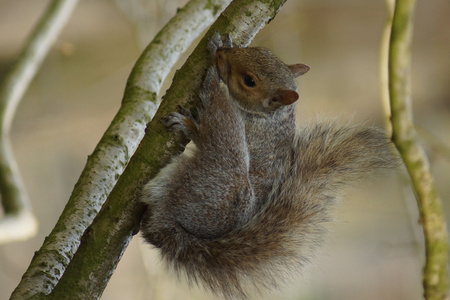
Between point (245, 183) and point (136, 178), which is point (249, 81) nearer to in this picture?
point (245, 183)

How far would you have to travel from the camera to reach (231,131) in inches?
68.5

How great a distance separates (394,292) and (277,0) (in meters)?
4.63

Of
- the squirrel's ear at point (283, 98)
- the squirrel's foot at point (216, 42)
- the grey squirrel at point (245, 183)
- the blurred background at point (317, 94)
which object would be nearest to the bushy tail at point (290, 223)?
the grey squirrel at point (245, 183)

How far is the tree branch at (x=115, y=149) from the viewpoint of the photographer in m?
1.54

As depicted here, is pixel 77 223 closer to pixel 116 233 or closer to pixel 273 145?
pixel 116 233

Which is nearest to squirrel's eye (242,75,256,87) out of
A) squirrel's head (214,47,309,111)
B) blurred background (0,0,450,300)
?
squirrel's head (214,47,309,111)

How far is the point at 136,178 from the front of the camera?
1544 millimetres

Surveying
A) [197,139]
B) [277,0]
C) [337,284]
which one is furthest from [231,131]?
[337,284]

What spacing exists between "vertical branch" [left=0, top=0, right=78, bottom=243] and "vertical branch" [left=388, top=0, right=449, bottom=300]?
1.39m

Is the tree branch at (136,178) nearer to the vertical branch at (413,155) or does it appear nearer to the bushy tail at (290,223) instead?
the bushy tail at (290,223)

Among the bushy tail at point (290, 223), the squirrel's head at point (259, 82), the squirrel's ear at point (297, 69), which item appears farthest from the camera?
the squirrel's ear at point (297, 69)

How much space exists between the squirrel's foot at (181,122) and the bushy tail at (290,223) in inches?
13.3

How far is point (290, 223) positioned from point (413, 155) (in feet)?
2.14

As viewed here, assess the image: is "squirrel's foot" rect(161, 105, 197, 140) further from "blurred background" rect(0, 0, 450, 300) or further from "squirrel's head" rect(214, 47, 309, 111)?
"blurred background" rect(0, 0, 450, 300)
